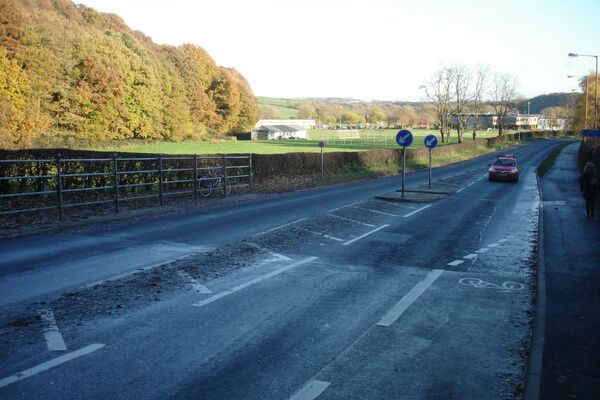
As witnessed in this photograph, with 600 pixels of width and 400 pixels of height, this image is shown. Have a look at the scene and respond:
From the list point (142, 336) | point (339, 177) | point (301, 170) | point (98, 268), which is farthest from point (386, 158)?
point (142, 336)

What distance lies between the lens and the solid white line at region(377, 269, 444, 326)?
7.07 meters

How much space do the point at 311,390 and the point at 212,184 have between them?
60.5 feet

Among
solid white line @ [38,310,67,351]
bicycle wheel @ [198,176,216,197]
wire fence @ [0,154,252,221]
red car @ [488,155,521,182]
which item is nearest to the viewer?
solid white line @ [38,310,67,351]

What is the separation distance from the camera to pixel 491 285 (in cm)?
927

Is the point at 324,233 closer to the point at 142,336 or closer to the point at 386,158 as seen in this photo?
the point at 142,336

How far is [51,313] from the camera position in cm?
681

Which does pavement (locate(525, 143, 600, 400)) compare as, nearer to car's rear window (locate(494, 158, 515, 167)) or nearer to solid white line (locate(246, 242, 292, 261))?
solid white line (locate(246, 242, 292, 261))

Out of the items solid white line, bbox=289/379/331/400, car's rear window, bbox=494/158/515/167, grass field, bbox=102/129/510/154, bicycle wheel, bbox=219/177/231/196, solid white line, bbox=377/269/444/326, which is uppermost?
grass field, bbox=102/129/510/154

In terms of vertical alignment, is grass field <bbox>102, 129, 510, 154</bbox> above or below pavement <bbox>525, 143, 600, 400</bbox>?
above

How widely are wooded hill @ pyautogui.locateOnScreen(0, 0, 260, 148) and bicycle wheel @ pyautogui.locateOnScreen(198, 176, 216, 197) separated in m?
21.4

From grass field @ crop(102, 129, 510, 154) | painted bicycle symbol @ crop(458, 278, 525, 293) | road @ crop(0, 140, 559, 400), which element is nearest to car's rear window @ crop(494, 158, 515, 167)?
road @ crop(0, 140, 559, 400)

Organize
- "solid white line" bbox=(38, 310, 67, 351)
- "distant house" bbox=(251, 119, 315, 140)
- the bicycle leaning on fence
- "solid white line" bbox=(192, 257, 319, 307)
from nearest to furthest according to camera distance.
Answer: "solid white line" bbox=(38, 310, 67, 351), "solid white line" bbox=(192, 257, 319, 307), the bicycle leaning on fence, "distant house" bbox=(251, 119, 315, 140)

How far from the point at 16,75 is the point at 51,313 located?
175 ft

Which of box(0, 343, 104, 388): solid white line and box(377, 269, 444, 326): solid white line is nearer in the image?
box(0, 343, 104, 388): solid white line
